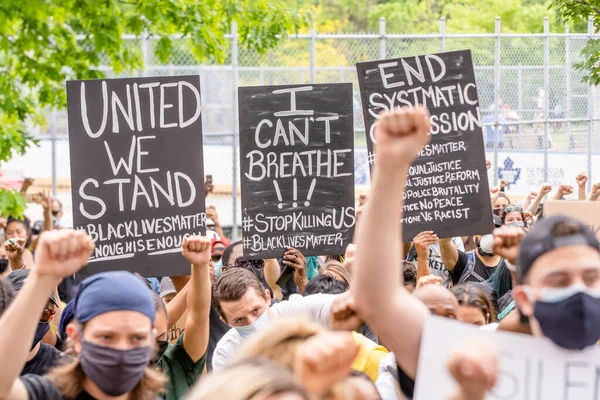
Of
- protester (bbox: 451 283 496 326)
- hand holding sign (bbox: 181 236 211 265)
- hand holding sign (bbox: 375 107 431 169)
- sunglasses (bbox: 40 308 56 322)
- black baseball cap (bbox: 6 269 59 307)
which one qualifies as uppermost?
hand holding sign (bbox: 375 107 431 169)

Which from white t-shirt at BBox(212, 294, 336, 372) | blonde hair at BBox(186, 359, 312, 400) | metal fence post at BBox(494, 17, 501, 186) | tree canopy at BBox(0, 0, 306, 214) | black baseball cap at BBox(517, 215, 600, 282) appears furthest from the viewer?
metal fence post at BBox(494, 17, 501, 186)

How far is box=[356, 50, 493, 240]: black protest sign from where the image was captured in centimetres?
669

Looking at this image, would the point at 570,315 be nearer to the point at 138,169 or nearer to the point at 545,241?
the point at 545,241

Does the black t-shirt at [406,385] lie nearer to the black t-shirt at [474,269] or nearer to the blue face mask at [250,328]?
the blue face mask at [250,328]

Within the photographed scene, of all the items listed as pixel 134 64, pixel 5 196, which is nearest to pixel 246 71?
pixel 134 64

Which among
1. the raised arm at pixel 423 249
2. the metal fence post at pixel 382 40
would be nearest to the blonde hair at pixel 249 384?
the raised arm at pixel 423 249

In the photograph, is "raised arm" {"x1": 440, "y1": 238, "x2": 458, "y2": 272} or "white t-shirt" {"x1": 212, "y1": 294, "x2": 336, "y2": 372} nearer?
"white t-shirt" {"x1": 212, "y1": 294, "x2": 336, "y2": 372}

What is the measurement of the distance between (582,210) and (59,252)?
3.63 metres

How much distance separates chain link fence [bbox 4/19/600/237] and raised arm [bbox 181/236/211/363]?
29.6ft

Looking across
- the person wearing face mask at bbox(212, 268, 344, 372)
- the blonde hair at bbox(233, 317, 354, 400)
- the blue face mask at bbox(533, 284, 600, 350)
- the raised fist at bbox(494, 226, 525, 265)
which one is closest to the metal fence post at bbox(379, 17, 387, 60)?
the person wearing face mask at bbox(212, 268, 344, 372)

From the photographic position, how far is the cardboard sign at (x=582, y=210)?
224 inches

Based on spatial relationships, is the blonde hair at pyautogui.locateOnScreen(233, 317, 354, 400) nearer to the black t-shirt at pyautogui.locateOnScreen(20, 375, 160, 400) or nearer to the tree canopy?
the black t-shirt at pyautogui.locateOnScreen(20, 375, 160, 400)

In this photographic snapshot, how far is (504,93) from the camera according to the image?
1512 centimetres

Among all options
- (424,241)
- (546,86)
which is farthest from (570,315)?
(546,86)
